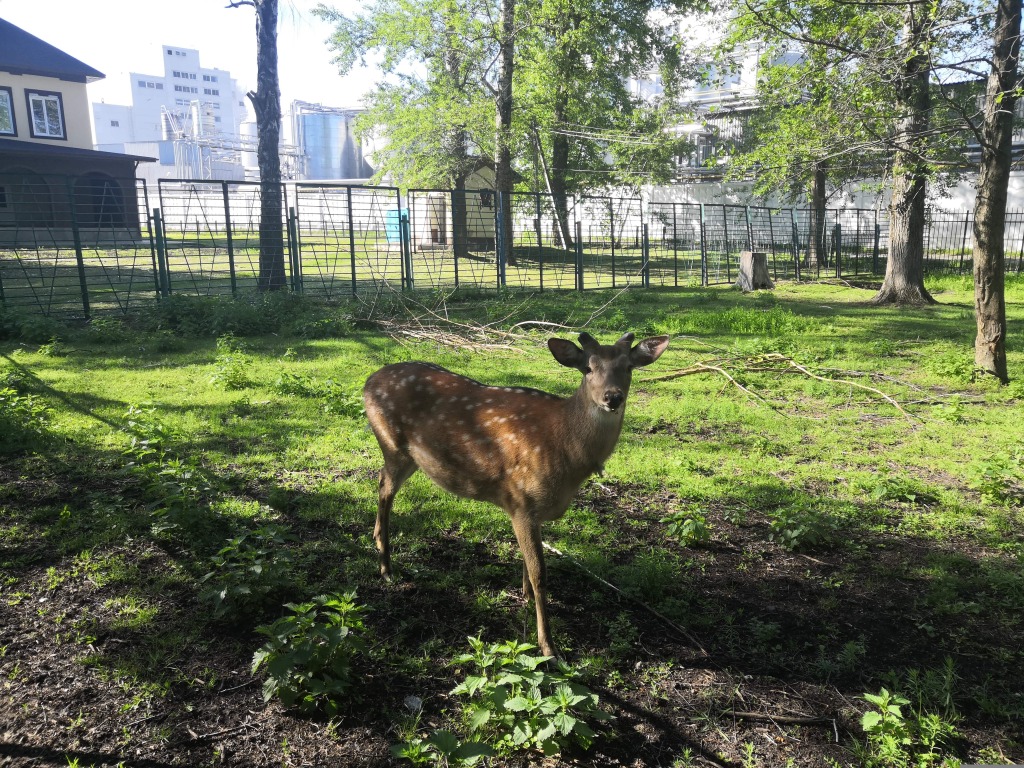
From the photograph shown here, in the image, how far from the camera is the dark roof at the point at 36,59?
1204 inches

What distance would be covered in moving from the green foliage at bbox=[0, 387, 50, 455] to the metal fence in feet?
17.3

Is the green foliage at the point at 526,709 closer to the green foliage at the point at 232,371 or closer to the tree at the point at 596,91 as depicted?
the green foliage at the point at 232,371

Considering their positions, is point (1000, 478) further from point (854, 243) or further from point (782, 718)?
point (854, 243)

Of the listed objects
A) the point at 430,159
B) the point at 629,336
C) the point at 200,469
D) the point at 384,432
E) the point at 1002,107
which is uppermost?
the point at 430,159

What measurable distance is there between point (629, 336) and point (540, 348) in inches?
269

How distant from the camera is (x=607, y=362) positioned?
11.5 feet

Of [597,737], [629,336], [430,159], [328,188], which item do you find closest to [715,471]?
[629,336]

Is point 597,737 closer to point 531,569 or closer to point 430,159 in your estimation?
point 531,569

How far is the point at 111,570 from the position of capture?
4184 mm

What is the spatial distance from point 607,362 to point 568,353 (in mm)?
247

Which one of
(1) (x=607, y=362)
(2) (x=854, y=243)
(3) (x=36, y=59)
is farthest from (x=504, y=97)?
(1) (x=607, y=362)

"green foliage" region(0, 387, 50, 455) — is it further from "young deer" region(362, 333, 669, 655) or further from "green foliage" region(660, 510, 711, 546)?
"green foliage" region(660, 510, 711, 546)

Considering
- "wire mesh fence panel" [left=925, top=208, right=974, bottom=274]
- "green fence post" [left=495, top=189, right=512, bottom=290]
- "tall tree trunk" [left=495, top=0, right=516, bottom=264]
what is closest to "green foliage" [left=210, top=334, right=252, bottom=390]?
"green fence post" [left=495, top=189, right=512, bottom=290]

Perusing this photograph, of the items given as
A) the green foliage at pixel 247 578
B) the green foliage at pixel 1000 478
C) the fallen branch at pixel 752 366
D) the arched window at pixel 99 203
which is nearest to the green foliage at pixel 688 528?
the green foliage at pixel 1000 478
